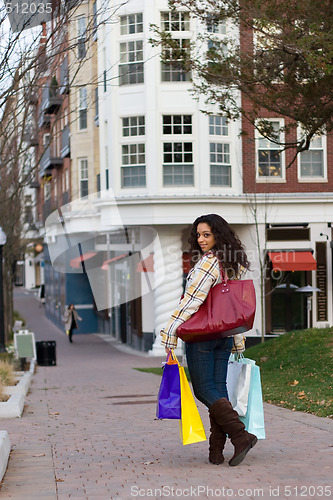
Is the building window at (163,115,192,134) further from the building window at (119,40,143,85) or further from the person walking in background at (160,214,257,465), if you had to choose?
the person walking in background at (160,214,257,465)

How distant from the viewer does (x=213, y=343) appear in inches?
253

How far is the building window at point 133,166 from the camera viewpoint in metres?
29.0

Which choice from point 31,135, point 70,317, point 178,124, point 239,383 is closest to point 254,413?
point 239,383

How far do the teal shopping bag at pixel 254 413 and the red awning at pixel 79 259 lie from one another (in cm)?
3280

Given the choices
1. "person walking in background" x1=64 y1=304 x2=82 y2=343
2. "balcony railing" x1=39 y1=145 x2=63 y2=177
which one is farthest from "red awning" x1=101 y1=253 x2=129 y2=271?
"balcony railing" x1=39 y1=145 x2=63 y2=177

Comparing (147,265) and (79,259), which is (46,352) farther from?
(79,259)

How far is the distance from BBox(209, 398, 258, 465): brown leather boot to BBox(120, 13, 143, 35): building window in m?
23.8

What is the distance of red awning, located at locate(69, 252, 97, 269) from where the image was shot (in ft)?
129

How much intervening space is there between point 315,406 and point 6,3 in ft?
19.2

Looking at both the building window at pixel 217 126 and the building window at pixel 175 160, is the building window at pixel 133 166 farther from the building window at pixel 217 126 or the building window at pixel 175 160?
the building window at pixel 217 126

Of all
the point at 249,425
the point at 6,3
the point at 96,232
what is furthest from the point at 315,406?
the point at 96,232

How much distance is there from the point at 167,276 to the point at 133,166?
3.98m

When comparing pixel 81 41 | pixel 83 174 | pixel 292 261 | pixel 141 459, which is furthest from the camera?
pixel 83 174

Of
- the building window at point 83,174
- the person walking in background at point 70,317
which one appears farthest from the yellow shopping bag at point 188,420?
the building window at point 83,174
